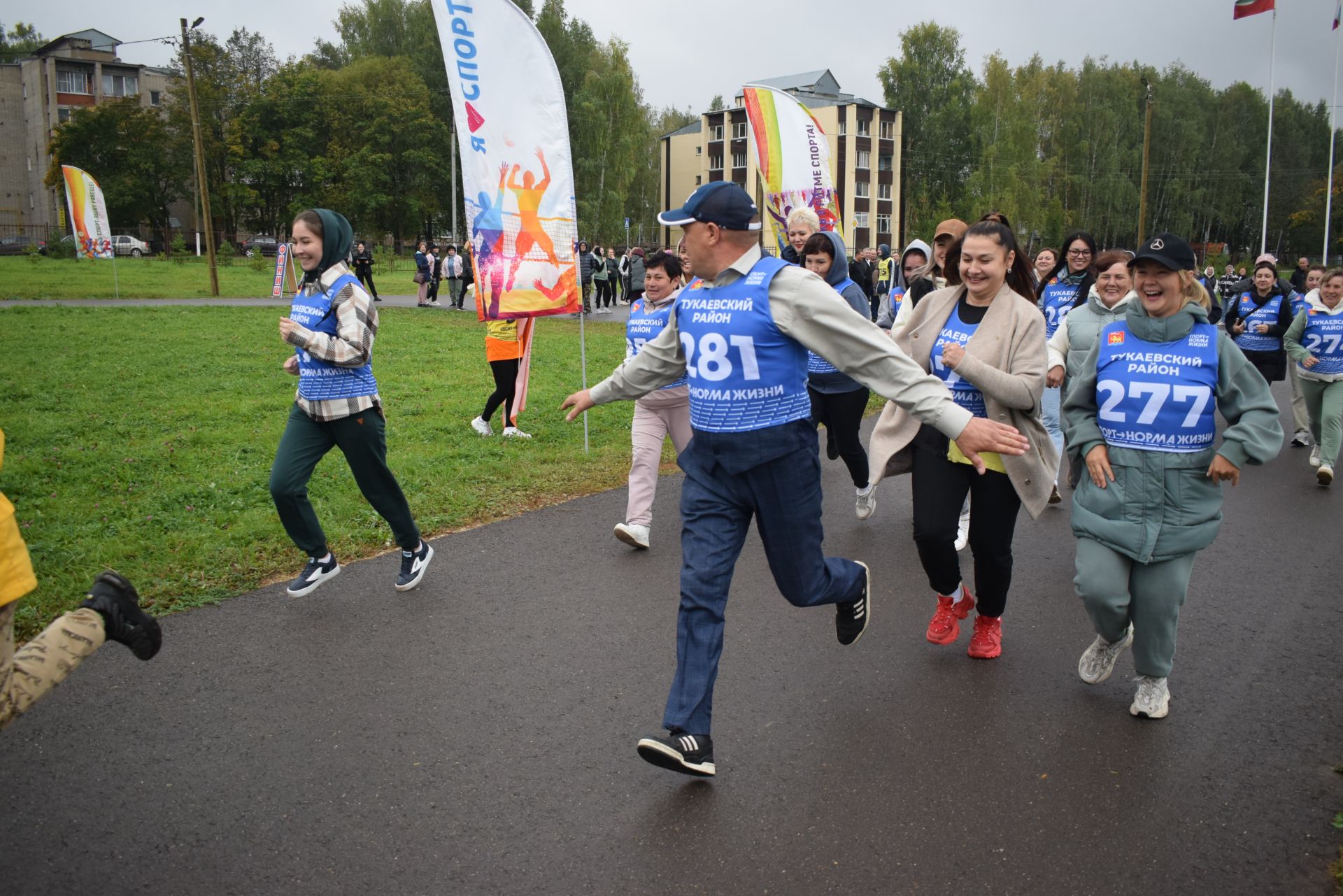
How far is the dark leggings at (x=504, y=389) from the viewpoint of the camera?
9.88 meters

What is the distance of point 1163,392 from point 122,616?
13.1 feet

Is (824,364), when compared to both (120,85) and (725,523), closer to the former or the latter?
(725,523)

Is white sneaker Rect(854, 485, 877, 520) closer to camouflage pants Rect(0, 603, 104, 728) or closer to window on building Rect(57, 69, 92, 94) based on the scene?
camouflage pants Rect(0, 603, 104, 728)

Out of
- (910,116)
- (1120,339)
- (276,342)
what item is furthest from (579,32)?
(1120,339)

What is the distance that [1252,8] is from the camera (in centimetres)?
3011

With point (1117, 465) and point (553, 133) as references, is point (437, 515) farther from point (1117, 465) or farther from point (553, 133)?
point (1117, 465)

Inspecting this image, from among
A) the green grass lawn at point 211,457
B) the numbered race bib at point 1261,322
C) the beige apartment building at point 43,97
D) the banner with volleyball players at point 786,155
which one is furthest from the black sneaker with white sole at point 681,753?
the beige apartment building at point 43,97

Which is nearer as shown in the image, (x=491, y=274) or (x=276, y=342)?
(x=491, y=274)

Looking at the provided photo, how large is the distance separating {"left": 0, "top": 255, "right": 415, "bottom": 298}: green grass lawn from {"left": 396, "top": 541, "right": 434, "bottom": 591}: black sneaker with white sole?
24610 millimetres

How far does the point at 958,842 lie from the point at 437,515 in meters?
4.88

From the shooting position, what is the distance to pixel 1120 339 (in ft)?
13.4

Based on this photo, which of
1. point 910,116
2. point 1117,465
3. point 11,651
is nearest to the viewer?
point 11,651

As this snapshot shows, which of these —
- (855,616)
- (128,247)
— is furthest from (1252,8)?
(128,247)

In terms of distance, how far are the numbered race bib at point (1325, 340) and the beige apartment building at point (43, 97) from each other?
293 ft
